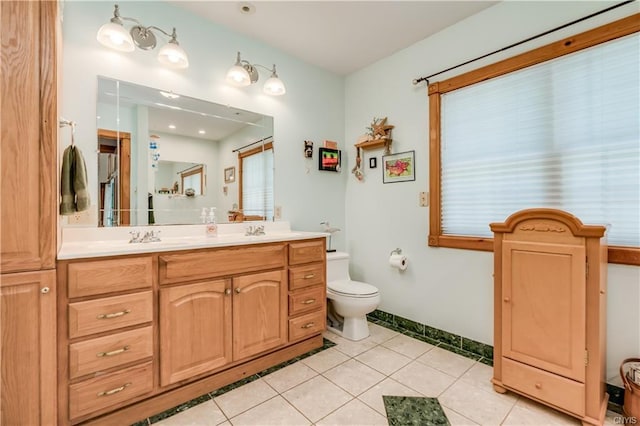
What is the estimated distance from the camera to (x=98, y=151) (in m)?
1.84

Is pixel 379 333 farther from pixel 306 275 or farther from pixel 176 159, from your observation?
pixel 176 159

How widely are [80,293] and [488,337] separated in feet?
8.47

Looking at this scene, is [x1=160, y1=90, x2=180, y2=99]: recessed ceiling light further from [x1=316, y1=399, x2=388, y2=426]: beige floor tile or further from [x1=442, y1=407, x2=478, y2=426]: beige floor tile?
[x1=442, y1=407, x2=478, y2=426]: beige floor tile

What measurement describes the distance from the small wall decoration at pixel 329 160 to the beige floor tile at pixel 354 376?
6.02 feet

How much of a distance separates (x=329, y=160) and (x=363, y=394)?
212 centimetres

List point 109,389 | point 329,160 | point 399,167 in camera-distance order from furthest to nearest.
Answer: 1. point 329,160
2. point 399,167
3. point 109,389

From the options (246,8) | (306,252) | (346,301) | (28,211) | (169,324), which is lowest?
(346,301)

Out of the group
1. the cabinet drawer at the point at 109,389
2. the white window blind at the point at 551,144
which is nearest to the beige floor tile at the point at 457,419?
the white window blind at the point at 551,144

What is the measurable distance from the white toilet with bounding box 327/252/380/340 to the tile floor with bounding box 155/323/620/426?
8.8 inches

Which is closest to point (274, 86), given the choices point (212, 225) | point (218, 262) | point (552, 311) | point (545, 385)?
point (212, 225)

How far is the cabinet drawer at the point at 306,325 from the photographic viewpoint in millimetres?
2119

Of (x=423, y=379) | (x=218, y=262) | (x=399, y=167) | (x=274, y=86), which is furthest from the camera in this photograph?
(x=399, y=167)

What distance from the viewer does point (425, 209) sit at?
2.55 m

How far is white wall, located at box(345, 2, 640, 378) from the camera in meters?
1.67
